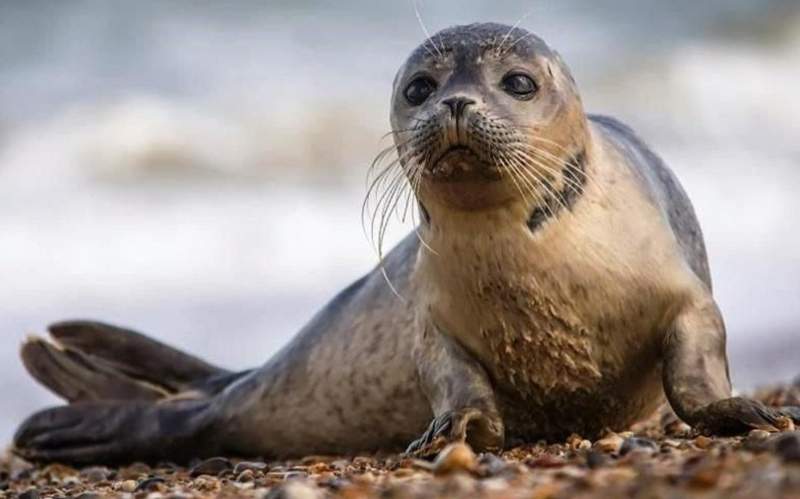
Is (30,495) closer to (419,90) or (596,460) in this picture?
(419,90)

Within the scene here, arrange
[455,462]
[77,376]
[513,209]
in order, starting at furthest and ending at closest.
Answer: [77,376] < [513,209] < [455,462]

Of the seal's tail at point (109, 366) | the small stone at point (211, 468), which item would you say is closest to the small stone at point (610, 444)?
the small stone at point (211, 468)

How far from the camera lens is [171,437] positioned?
283 inches

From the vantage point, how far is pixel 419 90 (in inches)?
214

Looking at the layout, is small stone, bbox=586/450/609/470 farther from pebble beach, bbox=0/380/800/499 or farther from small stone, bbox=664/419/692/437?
small stone, bbox=664/419/692/437

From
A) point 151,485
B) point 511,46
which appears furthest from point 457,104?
point 151,485

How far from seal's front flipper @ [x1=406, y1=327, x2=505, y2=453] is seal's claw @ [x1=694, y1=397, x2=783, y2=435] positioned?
60cm

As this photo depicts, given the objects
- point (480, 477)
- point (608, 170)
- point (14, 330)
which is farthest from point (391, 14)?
point (480, 477)

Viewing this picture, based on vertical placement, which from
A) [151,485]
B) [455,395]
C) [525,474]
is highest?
[455,395]

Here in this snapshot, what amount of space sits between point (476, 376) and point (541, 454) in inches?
19.0

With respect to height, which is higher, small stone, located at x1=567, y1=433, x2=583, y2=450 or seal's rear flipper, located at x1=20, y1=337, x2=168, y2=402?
seal's rear flipper, located at x1=20, y1=337, x2=168, y2=402

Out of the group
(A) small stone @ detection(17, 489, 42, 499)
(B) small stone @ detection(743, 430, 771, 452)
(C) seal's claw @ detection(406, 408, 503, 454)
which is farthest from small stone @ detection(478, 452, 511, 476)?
(A) small stone @ detection(17, 489, 42, 499)

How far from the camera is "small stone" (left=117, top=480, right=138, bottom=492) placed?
5.61 m

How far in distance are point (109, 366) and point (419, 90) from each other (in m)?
2.73
